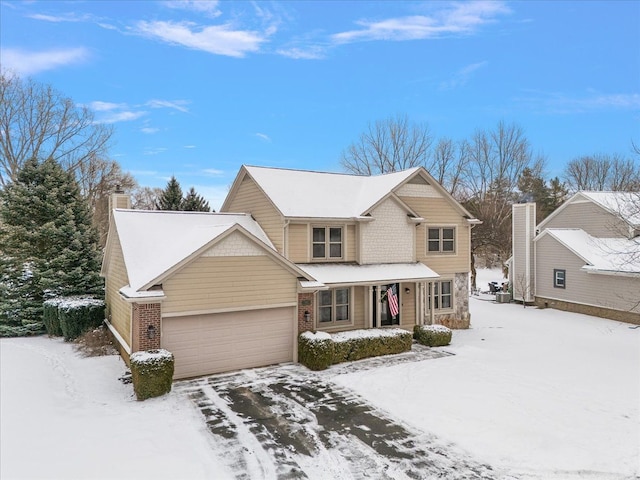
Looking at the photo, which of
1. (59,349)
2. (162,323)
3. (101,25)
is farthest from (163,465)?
(101,25)

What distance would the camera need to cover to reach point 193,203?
36219 mm

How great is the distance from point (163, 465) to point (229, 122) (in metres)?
20.8

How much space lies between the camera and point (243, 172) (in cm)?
1853

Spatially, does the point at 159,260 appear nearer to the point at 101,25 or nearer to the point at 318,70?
the point at 101,25

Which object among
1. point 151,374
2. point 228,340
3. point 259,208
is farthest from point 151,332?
point 259,208

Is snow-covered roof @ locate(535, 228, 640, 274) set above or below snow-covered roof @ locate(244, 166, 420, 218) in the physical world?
below

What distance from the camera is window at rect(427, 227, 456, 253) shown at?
19344 mm

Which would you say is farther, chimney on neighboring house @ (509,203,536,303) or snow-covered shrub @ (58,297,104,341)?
chimney on neighboring house @ (509,203,536,303)

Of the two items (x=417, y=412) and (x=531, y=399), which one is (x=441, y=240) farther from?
(x=417, y=412)

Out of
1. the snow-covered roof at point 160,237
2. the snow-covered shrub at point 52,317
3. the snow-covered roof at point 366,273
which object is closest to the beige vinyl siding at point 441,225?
the snow-covered roof at point 366,273

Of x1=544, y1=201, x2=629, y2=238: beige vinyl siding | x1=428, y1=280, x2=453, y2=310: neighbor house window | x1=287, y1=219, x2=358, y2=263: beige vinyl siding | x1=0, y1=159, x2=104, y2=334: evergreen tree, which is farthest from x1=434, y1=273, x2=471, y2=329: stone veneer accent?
x1=0, y1=159, x2=104, y2=334: evergreen tree

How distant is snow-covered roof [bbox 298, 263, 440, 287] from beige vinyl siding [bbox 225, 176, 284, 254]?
157 centimetres

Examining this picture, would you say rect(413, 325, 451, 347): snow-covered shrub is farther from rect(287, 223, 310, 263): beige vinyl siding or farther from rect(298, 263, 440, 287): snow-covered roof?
rect(287, 223, 310, 263): beige vinyl siding

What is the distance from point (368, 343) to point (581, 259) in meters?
16.1
